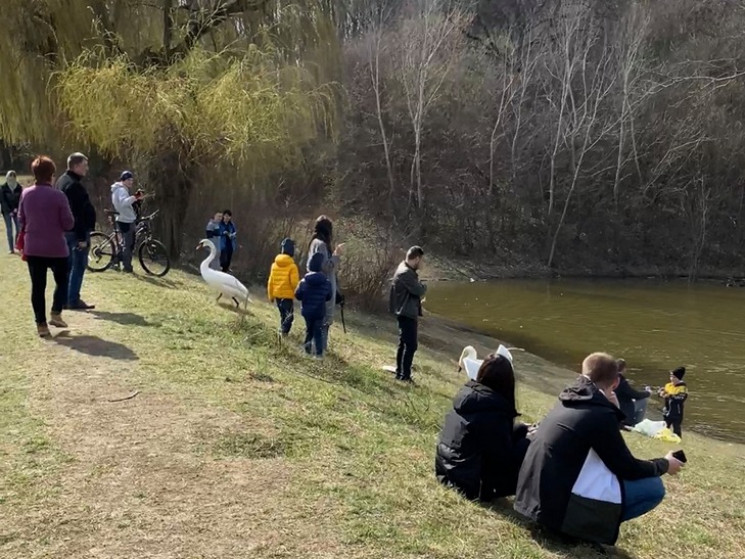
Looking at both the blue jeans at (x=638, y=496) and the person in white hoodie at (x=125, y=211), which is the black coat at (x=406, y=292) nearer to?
the blue jeans at (x=638, y=496)

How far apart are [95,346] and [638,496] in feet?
17.3

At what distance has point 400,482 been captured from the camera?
4.82m

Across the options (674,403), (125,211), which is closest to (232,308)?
(125,211)

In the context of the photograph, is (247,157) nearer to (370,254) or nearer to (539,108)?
(370,254)

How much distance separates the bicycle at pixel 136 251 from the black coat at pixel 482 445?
8.70 m

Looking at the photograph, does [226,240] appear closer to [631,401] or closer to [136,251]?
[136,251]

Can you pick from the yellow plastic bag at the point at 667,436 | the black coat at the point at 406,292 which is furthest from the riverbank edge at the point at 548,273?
the black coat at the point at 406,292

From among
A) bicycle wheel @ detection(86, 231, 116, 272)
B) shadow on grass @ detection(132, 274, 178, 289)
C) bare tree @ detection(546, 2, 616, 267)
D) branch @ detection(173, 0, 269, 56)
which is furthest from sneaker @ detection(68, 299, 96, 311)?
bare tree @ detection(546, 2, 616, 267)

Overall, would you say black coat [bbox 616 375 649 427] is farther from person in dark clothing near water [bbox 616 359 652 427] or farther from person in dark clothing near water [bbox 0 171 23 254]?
person in dark clothing near water [bbox 0 171 23 254]

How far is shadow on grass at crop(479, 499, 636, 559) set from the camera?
13.8 feet

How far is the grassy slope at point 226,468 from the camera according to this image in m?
3.90

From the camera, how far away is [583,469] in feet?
13.6

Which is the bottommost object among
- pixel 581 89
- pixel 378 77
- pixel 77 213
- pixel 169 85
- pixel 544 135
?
pixel 77 213

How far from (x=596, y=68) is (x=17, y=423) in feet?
114
